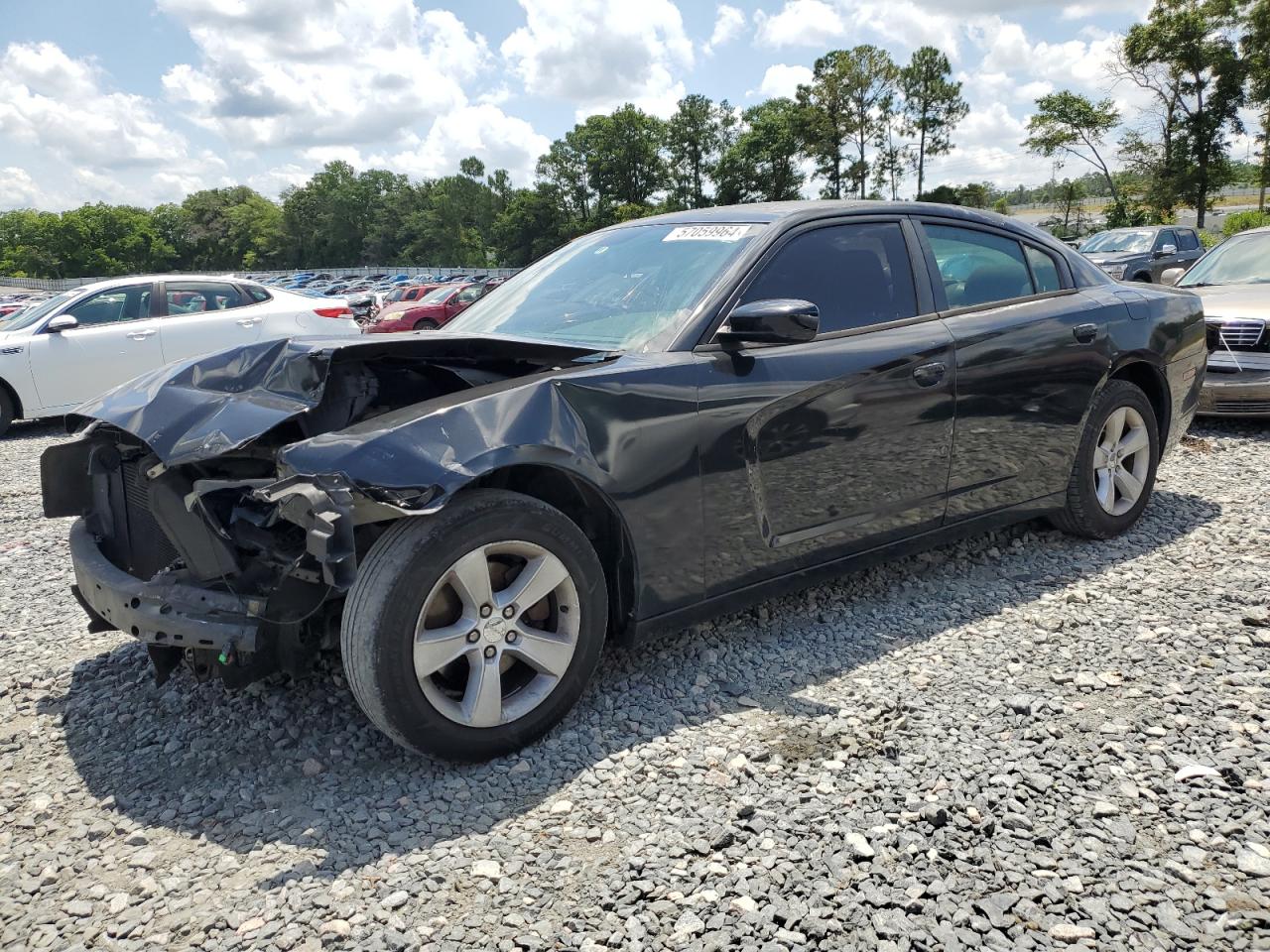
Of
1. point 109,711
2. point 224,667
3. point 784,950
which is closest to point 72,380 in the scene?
point 109,711

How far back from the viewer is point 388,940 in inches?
80.1

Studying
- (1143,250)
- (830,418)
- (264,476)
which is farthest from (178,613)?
(1143,250)

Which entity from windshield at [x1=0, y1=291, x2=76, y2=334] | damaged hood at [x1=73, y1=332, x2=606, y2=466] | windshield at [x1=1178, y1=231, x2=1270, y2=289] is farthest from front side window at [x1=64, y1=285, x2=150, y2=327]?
windshield at [x1=1178, y1=231, x2=1270, y2=289]

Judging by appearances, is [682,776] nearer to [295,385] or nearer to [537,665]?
[537,665]

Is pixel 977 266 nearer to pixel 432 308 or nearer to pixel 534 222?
pixel 432 308

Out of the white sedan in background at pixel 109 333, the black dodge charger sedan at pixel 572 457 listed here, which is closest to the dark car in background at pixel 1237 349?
the black dodge charger sedan at pixel 572 457

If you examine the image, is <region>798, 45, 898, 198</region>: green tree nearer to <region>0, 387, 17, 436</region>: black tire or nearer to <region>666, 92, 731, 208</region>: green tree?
<region>666, 92, 731, 208</region>: green tree

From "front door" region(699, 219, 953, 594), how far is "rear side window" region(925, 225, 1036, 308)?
0.22 metres

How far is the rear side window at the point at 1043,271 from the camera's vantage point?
4.22 meters

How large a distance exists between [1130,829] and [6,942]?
263 centimetres

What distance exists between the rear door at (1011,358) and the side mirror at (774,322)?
1.00 metres

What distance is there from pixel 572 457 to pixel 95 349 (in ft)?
27.7

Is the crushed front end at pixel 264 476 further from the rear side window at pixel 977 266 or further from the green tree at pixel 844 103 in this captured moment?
the green tree at pixel 844 103

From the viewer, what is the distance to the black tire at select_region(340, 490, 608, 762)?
2.45 m
